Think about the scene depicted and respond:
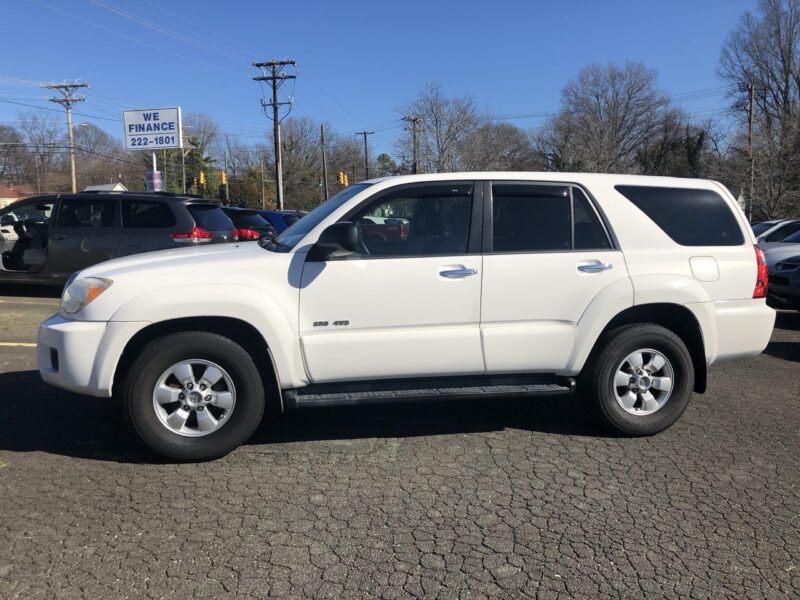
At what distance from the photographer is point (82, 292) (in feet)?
12.7

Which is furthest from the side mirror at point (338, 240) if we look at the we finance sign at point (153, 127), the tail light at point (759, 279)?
the we finance sign at point (153, 127)

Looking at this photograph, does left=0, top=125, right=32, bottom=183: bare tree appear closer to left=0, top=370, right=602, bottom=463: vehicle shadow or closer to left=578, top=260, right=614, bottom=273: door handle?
left=0, top=370, right=602, bottom=463: vehicle shadow

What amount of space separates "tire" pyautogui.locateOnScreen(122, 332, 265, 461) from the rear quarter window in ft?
9.77

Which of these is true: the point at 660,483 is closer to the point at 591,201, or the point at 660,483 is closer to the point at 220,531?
the point at 591,201

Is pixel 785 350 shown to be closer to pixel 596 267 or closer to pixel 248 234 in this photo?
pixel 596 267

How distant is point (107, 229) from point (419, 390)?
7.61 m

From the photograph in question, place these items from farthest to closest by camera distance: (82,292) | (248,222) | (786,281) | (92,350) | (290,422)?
(248,222), (786,281), (290,422), (82,292), (92,350)

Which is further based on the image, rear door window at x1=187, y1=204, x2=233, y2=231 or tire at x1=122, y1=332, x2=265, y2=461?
rear door window at x1=187, y1=204, x2=233, y2=231

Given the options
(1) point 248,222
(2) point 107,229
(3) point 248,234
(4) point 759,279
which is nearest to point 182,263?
(4) point 759,279

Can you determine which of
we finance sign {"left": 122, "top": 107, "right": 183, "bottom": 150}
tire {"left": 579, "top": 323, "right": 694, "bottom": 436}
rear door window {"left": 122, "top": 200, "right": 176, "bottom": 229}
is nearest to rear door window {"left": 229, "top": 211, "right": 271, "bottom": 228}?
rear door window {"left": 122, "top": 200, "right": 176, "bottom": 229}

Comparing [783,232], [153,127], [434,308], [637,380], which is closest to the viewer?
[434,308]

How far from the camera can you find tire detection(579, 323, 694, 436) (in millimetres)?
4320

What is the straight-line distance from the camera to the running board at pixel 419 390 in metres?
3.98

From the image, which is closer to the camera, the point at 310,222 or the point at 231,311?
the point at 231,311
